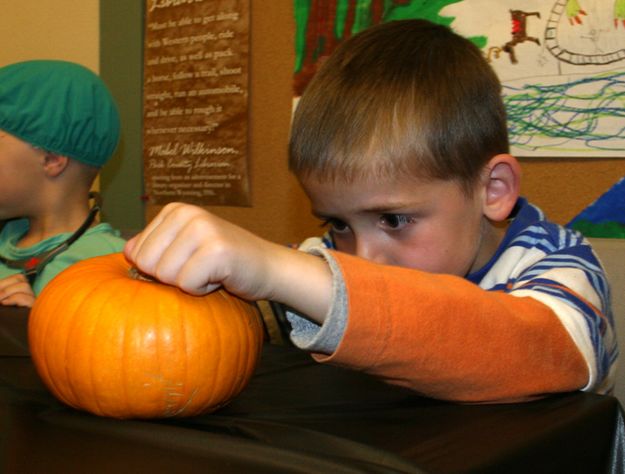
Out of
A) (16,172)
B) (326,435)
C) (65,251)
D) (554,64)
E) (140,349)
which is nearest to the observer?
(326,435)

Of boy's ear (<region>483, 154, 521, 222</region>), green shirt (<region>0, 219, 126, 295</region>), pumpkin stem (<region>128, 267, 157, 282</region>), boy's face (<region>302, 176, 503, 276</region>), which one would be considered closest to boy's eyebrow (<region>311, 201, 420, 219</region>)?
boy's face (<region>302, 176, 503, 276</region>)

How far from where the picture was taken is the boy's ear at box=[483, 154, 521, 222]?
0.96 meters

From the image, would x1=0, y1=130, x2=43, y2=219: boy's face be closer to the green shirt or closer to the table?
the green shirt

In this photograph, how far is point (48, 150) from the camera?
1.70 meters

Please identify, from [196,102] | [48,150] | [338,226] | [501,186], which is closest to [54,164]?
[48,150]

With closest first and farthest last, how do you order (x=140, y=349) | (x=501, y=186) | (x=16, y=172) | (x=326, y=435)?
(x=326, y=435) → (x=140, y=349) → (x=501, y=186) → (x=16, y=172)

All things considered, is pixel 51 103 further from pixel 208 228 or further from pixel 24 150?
pixel 208 228

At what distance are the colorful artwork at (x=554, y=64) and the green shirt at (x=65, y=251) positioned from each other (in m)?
0.82

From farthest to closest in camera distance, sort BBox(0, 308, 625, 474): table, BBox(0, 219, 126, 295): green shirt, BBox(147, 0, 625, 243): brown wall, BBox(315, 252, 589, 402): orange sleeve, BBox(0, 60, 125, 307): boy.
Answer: BBox(147, 0, 625, 243): brown wall < BBox(0, 60, 125, 307): boy < BBox(0, 219, 126, 295): green shirt < BBox(315, 252, 589, 402): orange sleeve < BBox(0, 308, 625, 474): table

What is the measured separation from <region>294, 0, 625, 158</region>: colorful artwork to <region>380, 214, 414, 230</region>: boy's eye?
1.99 feet

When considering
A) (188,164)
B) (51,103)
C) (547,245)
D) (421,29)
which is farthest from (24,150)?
(547,245)

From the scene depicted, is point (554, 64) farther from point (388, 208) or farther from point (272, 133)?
point (272, 133)

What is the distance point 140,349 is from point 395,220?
37 centimetres

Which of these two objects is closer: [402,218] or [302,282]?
[302,282]
